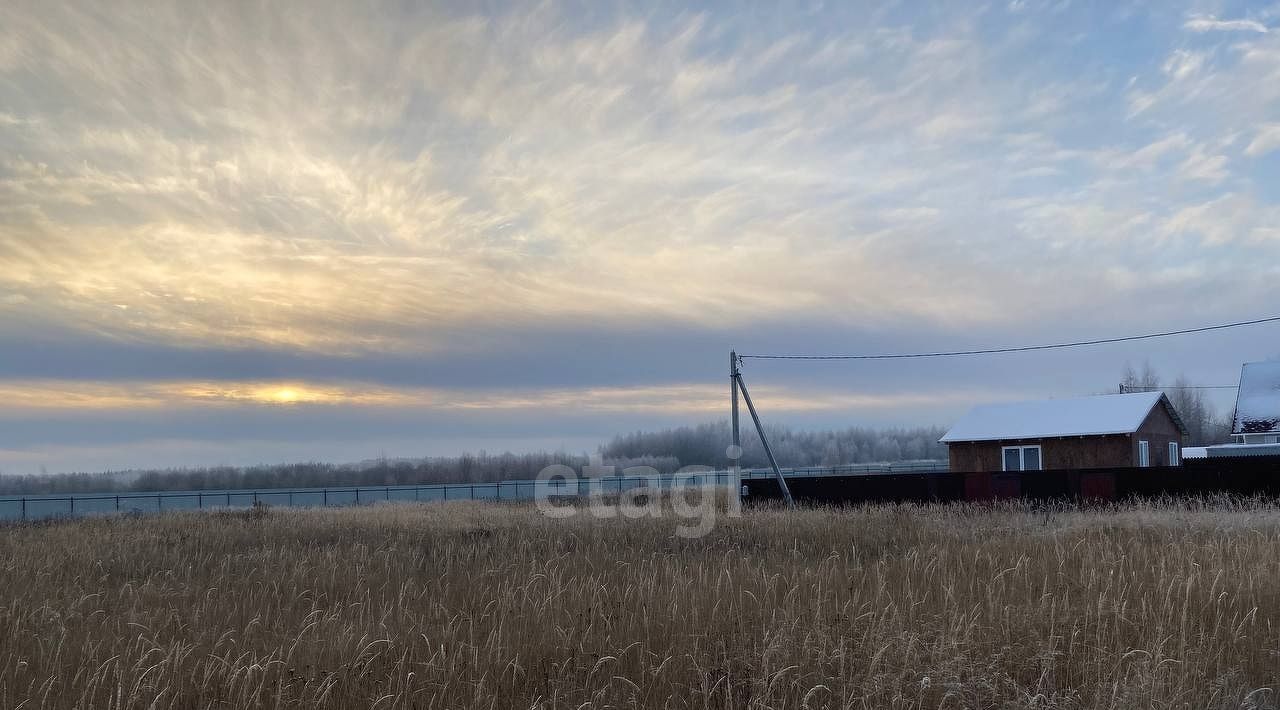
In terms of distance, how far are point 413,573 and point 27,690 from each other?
470 centimetres

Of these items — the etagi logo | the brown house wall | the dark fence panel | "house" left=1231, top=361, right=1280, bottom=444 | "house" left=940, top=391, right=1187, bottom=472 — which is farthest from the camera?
"house" left=1231, top=361, right=1280, bottom=444

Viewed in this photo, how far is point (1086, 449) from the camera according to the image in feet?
93.5

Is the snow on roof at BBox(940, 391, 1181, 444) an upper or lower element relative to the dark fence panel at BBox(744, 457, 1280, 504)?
upper

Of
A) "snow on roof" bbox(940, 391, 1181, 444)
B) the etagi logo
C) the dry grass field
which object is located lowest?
the etagi logo

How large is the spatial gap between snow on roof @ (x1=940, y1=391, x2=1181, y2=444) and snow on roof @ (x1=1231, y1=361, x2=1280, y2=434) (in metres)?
7.40

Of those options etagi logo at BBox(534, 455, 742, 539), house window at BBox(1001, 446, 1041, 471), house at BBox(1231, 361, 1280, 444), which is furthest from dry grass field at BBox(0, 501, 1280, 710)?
house at BBox(1231, 361, 1280, 444)

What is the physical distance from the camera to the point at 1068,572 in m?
7.84

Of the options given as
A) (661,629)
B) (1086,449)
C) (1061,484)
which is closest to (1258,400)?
(1086,449)

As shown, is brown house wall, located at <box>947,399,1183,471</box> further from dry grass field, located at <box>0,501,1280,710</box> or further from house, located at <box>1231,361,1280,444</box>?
dry grass field, located at <box>0,501,1280,710</box>

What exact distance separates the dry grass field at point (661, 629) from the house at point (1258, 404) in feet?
92.8

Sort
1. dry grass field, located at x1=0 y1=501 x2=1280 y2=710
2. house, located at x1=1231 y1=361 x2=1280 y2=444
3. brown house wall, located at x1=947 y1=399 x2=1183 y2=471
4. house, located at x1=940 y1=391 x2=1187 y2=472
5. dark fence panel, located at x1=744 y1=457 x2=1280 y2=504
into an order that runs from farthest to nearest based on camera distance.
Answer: house, located at x1=1231 y1=361 x2=1280 y2=444 → house, located at x1=940 y1=391 x2=1187 y2=472 → brown house wall, located at x1=947 y1=399 x2=1183 y2=471 → dark fence panel, located at x1=744 y1=457 x2=1280 y2=504 → dry grass field, located at x1=0 y1=501 x2=1280 y2=710

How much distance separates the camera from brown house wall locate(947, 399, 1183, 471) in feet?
91.4

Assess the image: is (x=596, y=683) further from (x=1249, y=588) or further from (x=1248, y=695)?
(x=1249, y=588)

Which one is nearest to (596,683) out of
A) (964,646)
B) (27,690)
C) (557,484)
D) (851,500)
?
(964,646)
